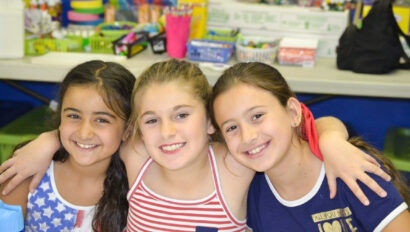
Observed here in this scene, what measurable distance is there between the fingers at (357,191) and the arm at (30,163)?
0.87 meters

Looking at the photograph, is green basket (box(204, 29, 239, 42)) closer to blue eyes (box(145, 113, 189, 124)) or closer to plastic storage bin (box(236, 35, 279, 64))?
plastic storage bin (box(236, 35, 279, 64))

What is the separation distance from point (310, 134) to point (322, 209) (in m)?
0.20

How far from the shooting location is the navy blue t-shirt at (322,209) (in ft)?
4.10

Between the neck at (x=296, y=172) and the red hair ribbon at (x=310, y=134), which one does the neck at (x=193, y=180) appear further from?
the red hair ribbon at (x=310, y=134)

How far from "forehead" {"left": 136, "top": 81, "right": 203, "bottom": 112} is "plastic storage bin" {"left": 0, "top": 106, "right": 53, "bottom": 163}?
0.87 m

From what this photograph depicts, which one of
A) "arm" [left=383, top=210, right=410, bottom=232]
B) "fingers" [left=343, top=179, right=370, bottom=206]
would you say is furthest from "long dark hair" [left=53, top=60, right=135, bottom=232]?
"arm" [left=383, top=210, right=410, bottom=232]

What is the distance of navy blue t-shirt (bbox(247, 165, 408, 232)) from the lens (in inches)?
49.2

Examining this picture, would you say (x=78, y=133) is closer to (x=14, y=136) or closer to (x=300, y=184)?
(x=300, y=184)

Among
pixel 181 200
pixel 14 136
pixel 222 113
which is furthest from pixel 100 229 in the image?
pixel 14 136

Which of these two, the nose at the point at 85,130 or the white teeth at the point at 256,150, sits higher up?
the white teeth at the point at 256,150

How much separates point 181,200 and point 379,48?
1.05m

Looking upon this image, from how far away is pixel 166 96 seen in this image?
138 cm

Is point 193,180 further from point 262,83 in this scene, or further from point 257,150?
point 262,83

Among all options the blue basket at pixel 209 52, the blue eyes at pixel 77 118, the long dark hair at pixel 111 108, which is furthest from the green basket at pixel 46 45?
the blue eyes at pixel 77 118
